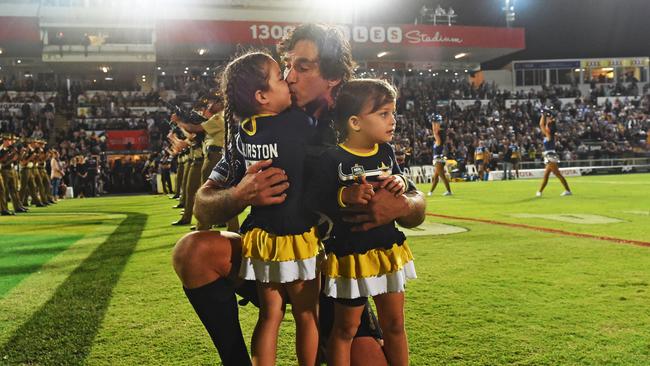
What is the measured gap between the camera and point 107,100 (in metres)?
34.0

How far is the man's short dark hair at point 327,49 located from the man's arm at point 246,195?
0.53m

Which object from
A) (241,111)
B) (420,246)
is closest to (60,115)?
(420,246)

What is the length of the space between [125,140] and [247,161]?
30028 millimetres

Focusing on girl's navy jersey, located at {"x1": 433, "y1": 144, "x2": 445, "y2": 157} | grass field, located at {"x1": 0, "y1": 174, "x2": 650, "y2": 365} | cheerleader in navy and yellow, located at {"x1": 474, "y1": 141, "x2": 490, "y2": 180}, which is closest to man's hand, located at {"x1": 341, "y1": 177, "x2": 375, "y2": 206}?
grass field, located at {"x1": 0, "y1": 174, "x2": 650, "y2": 365}

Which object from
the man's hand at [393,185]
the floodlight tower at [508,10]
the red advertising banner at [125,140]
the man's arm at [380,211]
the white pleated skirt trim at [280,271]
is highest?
the floodlight tower at [508,10]

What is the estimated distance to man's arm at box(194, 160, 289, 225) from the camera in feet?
7.16

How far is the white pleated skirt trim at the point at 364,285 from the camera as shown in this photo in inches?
85.7

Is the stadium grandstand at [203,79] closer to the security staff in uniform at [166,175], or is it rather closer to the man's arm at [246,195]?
the security staff in uniform at [166,175]

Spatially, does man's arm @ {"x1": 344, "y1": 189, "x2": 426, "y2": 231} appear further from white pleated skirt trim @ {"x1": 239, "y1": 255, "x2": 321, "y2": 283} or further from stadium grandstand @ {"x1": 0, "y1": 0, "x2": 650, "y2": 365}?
white pleated skirt trim @ {"x1": 239, "y1": 255, "x2": 321, "y2": 283}

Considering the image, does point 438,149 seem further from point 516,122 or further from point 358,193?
point 516,122

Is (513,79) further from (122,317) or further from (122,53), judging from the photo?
(122,317)

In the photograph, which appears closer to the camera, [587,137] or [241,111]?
[241,111]

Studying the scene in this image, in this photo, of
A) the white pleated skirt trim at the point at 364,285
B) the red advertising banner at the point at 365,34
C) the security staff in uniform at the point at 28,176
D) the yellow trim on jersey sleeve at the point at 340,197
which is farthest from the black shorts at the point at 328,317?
the red advertising banner at the point at 365,34

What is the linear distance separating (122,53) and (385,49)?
57.5 ft
